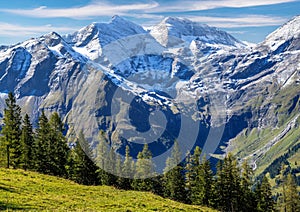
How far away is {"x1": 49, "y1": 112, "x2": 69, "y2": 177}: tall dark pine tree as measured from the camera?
266 feet

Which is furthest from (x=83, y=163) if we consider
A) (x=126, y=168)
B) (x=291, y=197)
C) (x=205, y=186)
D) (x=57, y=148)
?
(x=291, y=197)

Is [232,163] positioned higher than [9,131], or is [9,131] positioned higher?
[9,131]

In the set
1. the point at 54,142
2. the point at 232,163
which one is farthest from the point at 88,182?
the point at 232,163

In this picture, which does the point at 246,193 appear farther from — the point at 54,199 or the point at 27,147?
the point at 54,199

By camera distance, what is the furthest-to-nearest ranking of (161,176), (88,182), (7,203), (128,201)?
(161,176) → (88,182) → (128,201) → (7,203)

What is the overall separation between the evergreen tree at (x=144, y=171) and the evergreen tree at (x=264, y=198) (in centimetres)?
2722

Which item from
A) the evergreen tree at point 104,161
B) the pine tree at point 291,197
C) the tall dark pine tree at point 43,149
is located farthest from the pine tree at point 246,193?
the tall dark pine tree at point 43,149

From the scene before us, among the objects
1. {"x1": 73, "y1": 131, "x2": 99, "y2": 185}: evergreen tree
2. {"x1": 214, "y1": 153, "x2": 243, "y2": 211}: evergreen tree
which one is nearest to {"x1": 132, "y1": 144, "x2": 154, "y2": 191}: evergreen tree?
{"x1": 73, "y1": 131, "x2": 99, "y2": 185}: evergreen tree

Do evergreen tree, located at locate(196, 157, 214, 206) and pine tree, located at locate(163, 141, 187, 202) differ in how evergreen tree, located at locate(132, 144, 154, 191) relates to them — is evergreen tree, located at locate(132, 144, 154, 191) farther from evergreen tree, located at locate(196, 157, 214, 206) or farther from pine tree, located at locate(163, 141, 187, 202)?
evergreen tree, located at locate(196, 157, 214, 206)

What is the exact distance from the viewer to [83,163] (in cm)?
8525

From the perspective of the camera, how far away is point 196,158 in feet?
275

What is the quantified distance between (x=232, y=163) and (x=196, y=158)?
8463 mm

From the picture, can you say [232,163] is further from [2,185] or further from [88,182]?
[2,185]

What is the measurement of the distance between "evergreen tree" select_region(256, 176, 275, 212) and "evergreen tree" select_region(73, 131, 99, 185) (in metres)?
41.2
